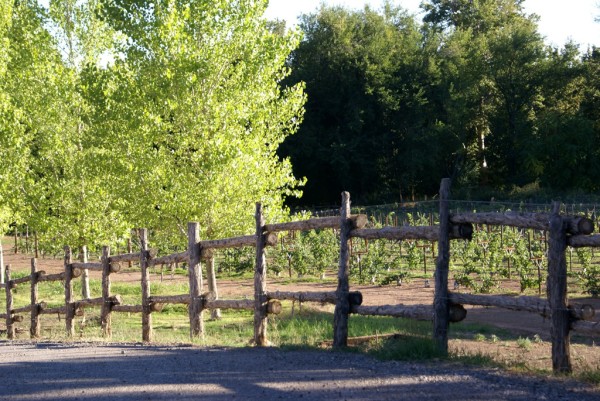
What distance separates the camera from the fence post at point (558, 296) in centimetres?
780

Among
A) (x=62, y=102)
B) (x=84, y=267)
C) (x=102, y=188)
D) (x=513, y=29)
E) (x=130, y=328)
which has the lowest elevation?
(x=130, y=328)

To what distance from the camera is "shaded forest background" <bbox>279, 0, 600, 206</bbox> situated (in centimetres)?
5162

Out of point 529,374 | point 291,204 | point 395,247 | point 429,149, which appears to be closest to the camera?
point 529,374

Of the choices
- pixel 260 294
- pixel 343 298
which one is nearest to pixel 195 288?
pixel 260 294

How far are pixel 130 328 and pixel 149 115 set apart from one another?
5.22m

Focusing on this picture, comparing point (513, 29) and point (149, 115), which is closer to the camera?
point (149, 115)

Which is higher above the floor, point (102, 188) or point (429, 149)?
point (429, 149)

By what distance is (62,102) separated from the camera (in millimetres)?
22469

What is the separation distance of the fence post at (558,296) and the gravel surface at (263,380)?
1.95 feet

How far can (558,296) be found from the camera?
25.8 ft

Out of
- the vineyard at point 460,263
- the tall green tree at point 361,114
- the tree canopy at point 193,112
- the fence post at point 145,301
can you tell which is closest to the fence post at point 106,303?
the fence post at point 145,301

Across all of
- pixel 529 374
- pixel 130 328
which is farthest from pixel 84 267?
pixel 529 374

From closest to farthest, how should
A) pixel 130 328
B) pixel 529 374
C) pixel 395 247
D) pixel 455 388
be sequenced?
pixel 455 388 < pixel 529 374 < pixel 130 328 < pixel 395 247

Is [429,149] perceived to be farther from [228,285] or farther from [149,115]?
[149,115]
